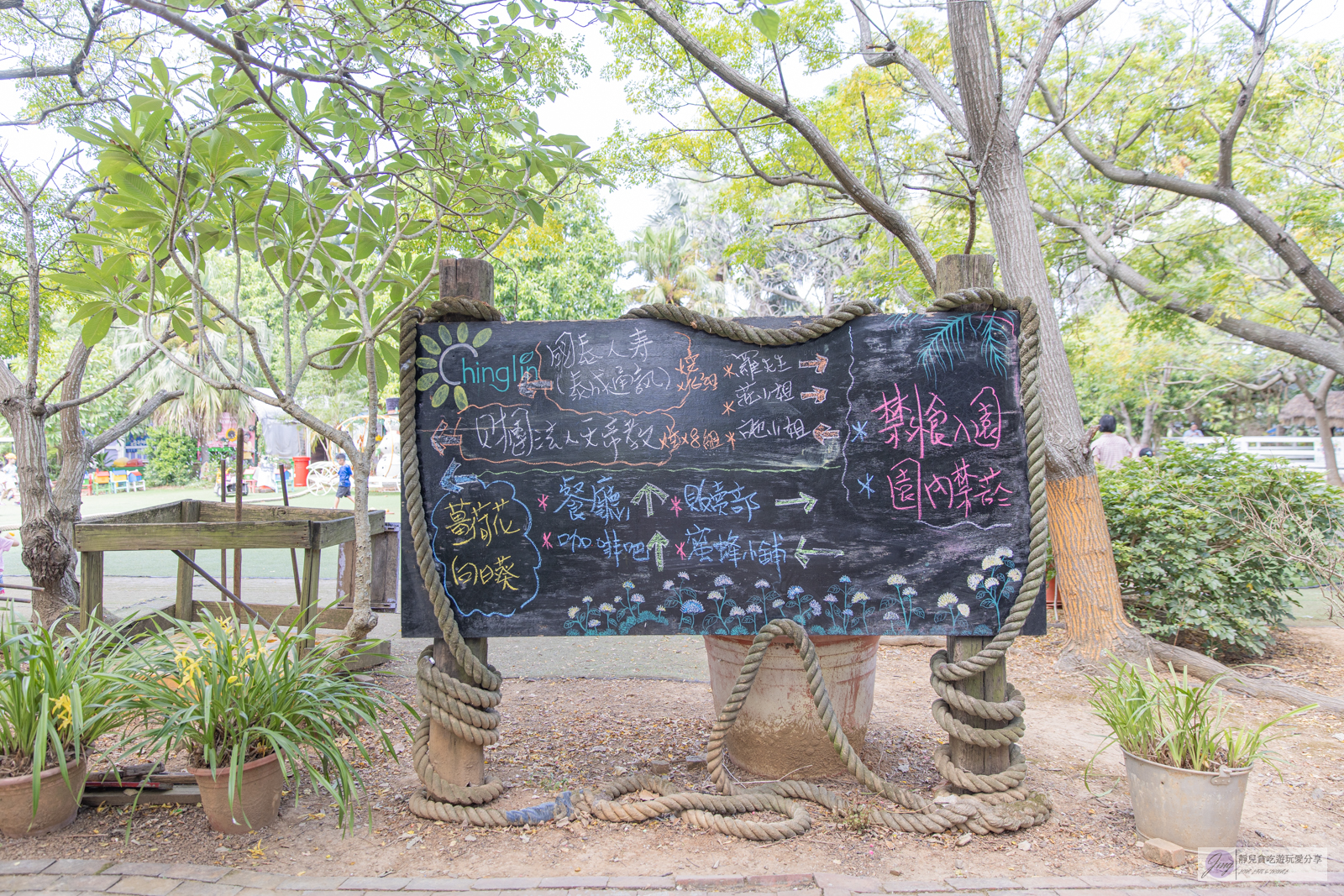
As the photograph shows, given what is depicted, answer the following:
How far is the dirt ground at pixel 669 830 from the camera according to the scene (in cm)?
234

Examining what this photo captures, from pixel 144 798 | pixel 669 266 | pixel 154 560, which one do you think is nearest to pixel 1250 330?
pixel 144 798

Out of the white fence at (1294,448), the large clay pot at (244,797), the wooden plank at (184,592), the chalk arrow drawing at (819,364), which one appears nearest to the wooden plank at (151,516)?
the wooden plank at (184,592)

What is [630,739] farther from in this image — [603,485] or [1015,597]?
[1015,597]

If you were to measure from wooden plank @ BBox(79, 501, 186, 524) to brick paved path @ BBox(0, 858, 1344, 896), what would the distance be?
221 cm

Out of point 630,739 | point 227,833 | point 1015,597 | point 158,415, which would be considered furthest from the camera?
point 158,415

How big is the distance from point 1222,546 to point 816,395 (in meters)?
3.68

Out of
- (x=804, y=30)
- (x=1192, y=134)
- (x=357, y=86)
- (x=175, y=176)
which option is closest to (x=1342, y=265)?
(x=1192, y=134)

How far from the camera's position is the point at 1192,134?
686cm

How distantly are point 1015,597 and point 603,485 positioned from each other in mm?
1566

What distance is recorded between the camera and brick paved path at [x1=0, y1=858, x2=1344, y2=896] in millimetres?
2156

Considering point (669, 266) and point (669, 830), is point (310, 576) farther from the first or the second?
point (669, 266)

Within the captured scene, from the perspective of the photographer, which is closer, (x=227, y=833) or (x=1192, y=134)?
(x=227, y=833)

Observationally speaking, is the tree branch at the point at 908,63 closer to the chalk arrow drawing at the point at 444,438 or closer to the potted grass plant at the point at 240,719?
the chalk arrow drawing at the point at 444,438

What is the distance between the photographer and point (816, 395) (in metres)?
2.76
